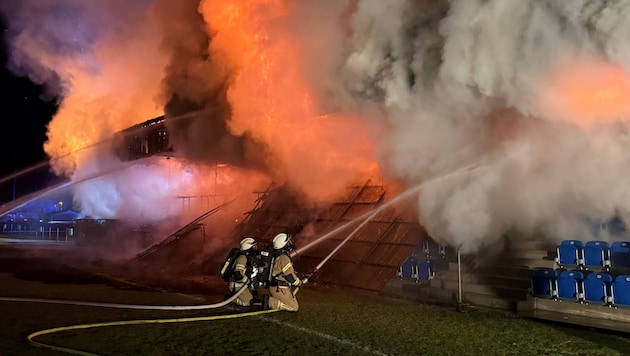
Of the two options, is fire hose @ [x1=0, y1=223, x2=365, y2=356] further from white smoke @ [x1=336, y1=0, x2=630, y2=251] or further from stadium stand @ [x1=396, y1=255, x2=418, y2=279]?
white smoke @ [x1=336, y1=0, x2=630, y2=251]

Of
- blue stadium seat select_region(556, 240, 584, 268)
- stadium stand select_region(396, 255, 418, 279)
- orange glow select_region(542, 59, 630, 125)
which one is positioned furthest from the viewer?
stadium stand select_region(396, 255, 418, 279)

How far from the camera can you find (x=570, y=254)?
1045 cm

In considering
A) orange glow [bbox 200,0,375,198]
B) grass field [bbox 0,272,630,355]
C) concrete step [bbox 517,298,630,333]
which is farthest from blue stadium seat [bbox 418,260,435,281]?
orange glow [bbox 200,0,375,198]

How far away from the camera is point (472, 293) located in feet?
34.7

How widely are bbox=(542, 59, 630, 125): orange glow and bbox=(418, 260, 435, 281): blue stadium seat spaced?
15.8 ft

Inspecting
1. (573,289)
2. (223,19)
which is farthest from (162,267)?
(573,289)

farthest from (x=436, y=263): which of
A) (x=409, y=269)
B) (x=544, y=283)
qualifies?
(x=544, y=283)

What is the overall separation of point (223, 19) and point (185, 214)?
460 inches

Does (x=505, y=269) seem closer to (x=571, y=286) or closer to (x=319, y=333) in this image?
(x=571, y=286)

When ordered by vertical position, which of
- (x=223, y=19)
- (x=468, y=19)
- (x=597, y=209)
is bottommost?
(x=597, y=209)

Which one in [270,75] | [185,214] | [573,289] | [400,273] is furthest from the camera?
[185,214]

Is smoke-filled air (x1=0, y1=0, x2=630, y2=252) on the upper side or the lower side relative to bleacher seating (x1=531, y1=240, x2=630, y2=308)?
upper

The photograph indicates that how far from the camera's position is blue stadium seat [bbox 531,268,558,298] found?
375 inches

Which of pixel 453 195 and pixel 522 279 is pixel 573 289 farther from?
pixel 453 195
